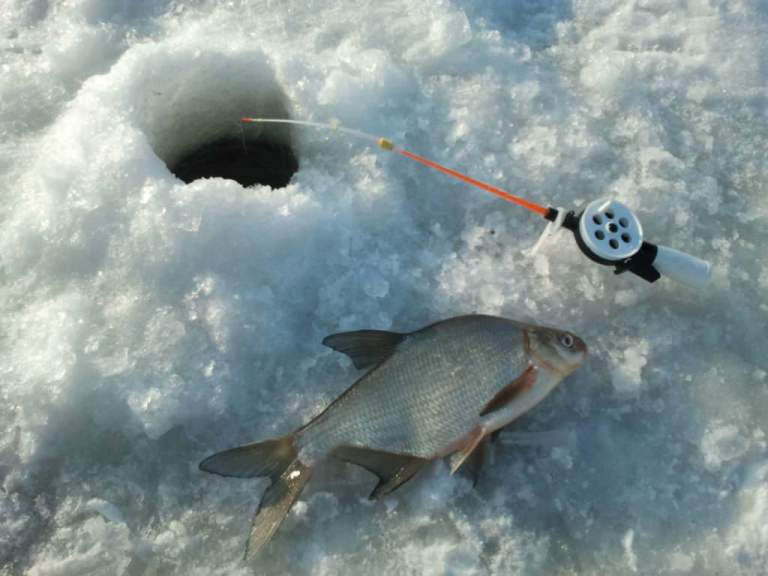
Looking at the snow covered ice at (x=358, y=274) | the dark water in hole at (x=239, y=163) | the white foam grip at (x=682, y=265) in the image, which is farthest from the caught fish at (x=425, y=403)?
the dark water in hole at (x=239, y=163)

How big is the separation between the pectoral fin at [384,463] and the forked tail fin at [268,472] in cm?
14

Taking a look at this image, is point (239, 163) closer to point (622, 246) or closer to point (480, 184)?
point (480, 184)

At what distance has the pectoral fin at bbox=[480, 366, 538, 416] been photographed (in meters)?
2.10

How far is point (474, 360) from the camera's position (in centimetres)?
212

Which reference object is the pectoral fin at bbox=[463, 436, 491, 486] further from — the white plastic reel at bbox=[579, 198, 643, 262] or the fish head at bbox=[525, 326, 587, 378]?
the white plastic reel at bbox=[579, 198, 643, 262]

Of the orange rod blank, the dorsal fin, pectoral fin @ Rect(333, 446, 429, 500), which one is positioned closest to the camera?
pectoral fin @ Rect(333, 446, 429, 500)

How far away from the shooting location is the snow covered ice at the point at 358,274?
2129mm

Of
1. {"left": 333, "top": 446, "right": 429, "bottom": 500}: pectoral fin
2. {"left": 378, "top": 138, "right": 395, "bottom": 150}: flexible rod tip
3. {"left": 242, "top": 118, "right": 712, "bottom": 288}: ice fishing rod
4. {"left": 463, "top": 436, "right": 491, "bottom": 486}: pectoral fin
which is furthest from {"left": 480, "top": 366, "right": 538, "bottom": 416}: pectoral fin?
{"left": 378, "top": 138, "right": 395, "bottom": 150}: flexible rod tip

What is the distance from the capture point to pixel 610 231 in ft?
7.47

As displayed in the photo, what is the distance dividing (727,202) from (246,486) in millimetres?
2214

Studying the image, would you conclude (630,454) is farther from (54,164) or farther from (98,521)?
(54,164)

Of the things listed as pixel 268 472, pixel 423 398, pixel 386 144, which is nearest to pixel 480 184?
pixel 386 144

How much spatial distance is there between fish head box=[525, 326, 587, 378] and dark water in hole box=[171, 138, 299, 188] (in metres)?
1.48

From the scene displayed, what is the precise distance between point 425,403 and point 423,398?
17mm
